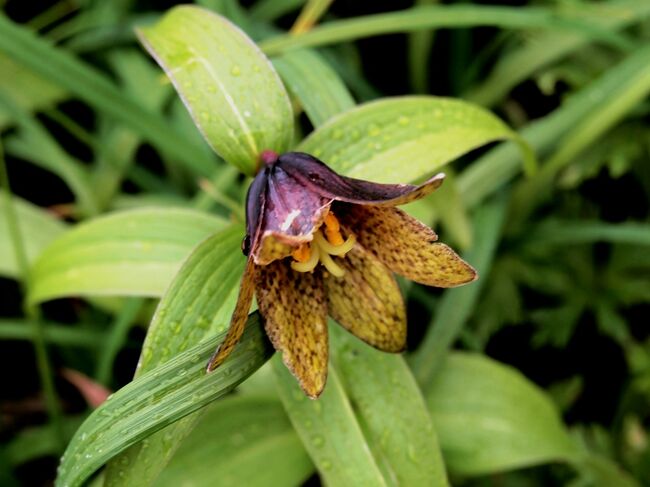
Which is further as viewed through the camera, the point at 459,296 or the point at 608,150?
the point at 608,150

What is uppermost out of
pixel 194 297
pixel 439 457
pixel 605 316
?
pixel 194 297

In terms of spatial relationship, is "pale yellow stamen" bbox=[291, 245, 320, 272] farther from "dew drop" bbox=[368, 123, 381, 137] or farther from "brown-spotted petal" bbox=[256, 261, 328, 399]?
"dew drop" bbox=[368, 123, 381, 137]

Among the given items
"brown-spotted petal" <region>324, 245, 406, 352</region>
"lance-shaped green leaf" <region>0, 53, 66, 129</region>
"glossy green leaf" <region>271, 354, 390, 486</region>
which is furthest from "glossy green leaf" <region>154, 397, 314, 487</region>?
"lance-shaped green leaf" <region>0, 53, 66, 129</region>

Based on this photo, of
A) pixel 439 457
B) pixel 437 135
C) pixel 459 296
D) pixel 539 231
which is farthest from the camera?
pixel 539 231

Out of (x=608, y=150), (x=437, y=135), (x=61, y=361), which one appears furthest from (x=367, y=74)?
(x=61, y=361)

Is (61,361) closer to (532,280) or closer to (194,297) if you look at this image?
(194,297)

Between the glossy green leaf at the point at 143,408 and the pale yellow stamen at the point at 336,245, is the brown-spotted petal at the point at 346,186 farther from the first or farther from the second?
the glossy green leaf at the point at 143,408
